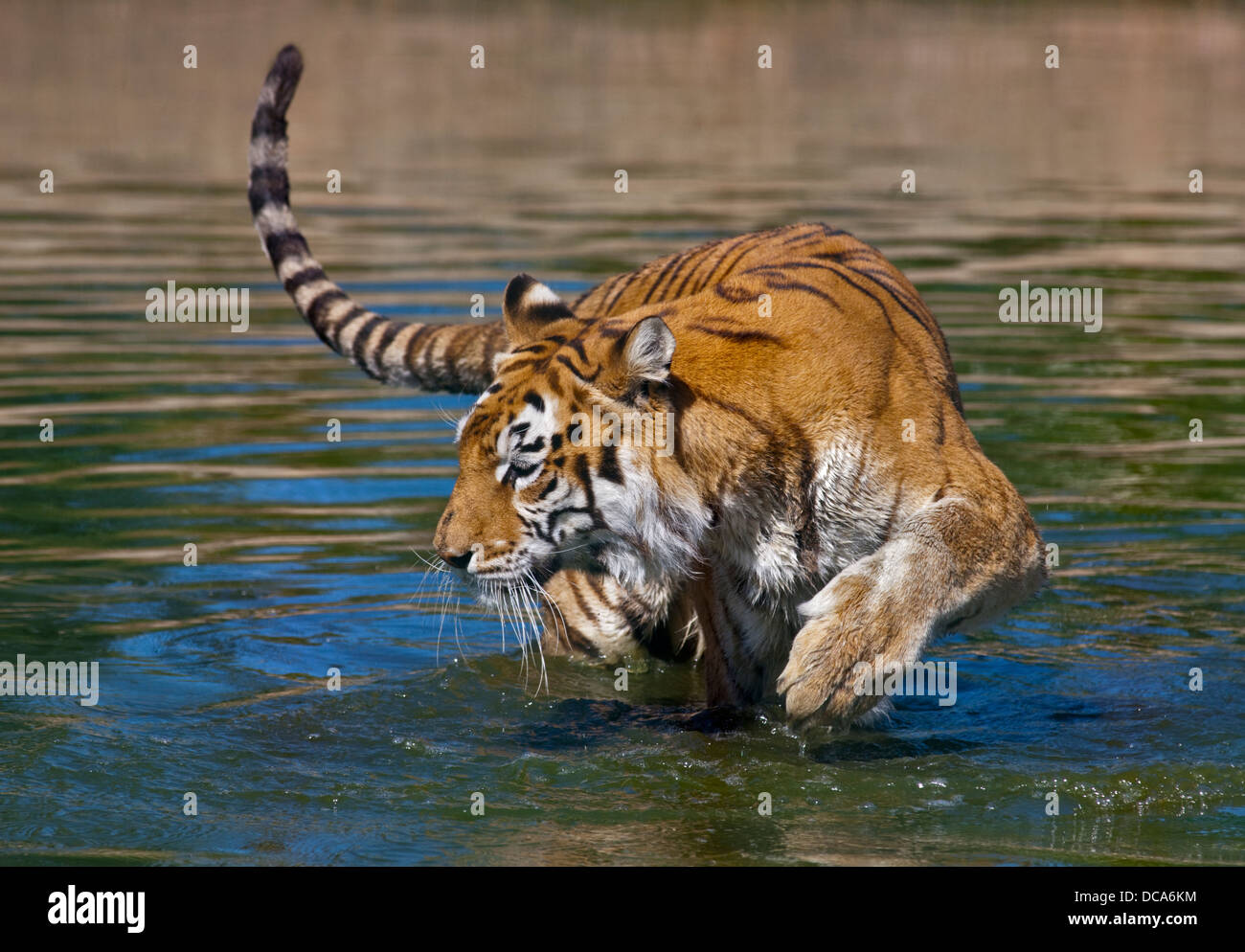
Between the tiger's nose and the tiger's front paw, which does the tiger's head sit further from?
the tiger's front paw

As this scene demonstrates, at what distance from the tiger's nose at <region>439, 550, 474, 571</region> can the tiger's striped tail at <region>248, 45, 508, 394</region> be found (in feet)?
5.88

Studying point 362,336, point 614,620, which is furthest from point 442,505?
point 614,620

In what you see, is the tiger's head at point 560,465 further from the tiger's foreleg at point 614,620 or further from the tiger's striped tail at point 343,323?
the tiger's striped tail at point 343,323

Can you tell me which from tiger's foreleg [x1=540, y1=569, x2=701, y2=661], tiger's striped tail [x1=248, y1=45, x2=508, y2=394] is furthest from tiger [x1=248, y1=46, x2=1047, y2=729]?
tiger's striped tail [x1=248, y1=45, x2=508, y2=394]

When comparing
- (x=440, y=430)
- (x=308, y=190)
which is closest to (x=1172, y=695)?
(x=440, y=430)

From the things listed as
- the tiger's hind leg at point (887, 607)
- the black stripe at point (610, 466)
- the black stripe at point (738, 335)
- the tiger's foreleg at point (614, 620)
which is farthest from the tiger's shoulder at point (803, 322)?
the tiger's foreleg at point (614, 620)

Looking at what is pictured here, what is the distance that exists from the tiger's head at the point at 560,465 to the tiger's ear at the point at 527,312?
339 mm

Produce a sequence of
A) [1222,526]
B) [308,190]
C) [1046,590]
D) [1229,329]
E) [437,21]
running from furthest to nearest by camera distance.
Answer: [437,21]
[308,190]
[1229,329]
[1222,526]
[1046,590]

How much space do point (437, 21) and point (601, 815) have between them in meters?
24.2

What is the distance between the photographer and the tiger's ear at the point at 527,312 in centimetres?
482

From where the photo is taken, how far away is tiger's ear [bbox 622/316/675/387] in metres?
4.23

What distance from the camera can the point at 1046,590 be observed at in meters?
6.45

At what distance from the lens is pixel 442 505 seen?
7.43 meters
